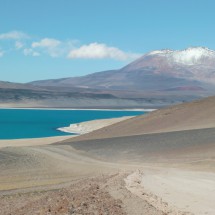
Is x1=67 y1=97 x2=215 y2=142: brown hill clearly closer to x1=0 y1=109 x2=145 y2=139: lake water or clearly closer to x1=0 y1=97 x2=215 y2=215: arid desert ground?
x1=0 y1=97 x2=215 y2=215: arid desert ground

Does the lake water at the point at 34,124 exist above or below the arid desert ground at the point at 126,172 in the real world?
below

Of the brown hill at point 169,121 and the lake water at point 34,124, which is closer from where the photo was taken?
the brown hill at point 169,121

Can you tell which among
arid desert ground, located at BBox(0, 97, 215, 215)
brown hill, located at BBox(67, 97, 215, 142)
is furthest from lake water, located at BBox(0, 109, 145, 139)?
arid desert ground, located at BBox(0, 97, 215, 215)

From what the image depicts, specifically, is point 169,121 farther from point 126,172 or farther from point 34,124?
point 34,124

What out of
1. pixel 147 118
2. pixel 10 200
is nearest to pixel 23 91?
pixel 147 118

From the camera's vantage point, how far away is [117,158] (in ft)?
99.6

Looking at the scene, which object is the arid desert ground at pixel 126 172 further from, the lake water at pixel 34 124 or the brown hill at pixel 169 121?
the lake water at pixel 34 124

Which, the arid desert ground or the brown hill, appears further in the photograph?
the brown hill

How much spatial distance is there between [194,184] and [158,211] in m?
5.06

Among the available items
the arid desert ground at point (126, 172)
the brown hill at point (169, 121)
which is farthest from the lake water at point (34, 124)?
the arid desert ground at point (126, 172)

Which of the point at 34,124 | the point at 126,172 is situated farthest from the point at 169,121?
the point at 34,124

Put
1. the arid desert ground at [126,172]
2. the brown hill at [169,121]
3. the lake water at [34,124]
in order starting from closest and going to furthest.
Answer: the arid desert ground at [126,172] < the brown hill at [169,121] < the lake water at [34,124]

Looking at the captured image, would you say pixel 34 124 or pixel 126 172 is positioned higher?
pixel 126 172

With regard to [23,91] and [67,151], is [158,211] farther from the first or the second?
[23,91]
